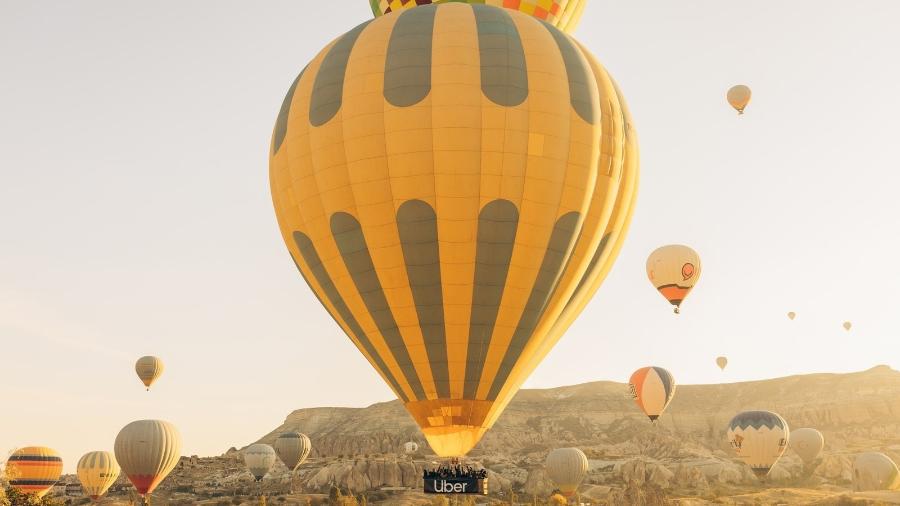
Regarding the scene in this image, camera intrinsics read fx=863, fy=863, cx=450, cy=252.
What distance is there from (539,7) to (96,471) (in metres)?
50.4

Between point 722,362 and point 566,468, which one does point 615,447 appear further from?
point 566,468

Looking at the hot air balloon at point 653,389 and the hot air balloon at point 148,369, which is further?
the hot air balloon at point 148,369

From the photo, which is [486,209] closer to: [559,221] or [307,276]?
[559,221]

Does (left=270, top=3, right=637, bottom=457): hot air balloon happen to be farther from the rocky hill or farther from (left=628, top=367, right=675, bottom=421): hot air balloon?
the rocky hill

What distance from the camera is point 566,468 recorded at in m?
71.9

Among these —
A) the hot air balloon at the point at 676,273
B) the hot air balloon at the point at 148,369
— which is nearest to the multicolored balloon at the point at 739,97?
the hot air balloon at the point at 676,273

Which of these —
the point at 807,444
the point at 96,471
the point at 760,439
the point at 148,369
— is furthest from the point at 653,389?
the point at 807,444

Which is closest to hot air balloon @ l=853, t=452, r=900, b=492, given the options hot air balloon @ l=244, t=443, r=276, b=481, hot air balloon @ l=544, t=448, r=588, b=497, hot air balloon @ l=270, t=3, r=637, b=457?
hot air balloon @ l=544, t=448, r=588, b=497

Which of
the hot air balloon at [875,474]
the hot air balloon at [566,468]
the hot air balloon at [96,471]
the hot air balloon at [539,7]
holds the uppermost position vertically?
the hot air balloon at [539,7]

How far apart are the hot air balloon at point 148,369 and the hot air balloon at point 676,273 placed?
40.0 meters

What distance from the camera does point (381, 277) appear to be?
23297 millimetres

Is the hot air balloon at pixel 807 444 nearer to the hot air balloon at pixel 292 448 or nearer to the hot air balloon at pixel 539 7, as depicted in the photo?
the hot air balloon at pixel 292 448

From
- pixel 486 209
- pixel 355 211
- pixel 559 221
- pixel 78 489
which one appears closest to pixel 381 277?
pixel 355 211

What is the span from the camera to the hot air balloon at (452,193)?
73.9 ft
